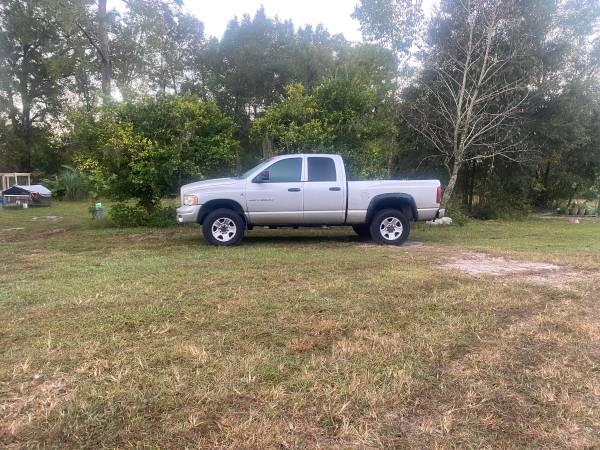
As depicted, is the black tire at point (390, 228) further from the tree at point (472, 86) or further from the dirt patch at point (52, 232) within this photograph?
the dirt patch at point (52, 232)

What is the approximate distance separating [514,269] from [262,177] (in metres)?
4.65

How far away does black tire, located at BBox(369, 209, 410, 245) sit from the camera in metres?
8.89

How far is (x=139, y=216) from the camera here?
1220cm

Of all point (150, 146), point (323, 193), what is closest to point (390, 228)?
point (323, 193)

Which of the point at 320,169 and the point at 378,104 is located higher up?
the point at 378,104

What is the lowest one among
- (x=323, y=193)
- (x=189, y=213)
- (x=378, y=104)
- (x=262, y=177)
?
(x=189, y=213)

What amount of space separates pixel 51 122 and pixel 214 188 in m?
31.9

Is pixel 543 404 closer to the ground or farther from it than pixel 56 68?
closer to the ground

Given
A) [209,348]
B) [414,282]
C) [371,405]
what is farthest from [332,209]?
[371,405]

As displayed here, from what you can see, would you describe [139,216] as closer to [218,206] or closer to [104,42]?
[218,206]

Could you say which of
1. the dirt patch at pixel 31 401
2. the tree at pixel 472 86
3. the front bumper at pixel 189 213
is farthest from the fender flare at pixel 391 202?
the dirt patch at pixel 31 401

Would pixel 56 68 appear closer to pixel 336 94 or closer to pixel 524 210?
pixel 336 94

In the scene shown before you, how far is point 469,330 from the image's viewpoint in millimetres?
3848

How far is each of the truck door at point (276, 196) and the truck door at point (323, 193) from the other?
179 mm
